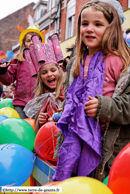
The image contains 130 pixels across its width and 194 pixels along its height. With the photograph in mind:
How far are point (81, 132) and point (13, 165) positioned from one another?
71 cm

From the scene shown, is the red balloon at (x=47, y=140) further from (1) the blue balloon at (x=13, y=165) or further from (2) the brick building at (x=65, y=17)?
(2) the brick building at (x=65, y=17)

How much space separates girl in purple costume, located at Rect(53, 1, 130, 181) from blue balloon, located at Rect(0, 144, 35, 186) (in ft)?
1.38

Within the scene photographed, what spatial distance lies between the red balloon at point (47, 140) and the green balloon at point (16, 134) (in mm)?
200

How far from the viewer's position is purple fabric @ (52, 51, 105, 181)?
139 centimetres

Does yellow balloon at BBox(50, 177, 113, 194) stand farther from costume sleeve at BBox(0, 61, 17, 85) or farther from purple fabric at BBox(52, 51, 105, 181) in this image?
costume sleeve at BBox(0, 61, 17, 85)

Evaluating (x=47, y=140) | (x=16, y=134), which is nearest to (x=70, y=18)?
(x=16, y=134)

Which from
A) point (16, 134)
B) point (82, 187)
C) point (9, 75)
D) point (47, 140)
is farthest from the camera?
point (9, 75)

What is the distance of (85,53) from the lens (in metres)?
1.73

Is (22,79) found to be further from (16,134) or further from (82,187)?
(82,187)

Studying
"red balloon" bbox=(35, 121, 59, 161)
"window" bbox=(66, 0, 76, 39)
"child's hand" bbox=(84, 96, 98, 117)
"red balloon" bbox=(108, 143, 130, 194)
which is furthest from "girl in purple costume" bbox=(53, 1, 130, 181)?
"window" bbox=(66, 0, 76, 39)

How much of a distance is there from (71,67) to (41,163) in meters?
0.99

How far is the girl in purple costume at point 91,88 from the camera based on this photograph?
1396 millimetres

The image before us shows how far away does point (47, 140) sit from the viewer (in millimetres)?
2168

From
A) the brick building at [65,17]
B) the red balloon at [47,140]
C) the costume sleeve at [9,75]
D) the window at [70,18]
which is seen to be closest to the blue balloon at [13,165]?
the red balloon at [47,140]
